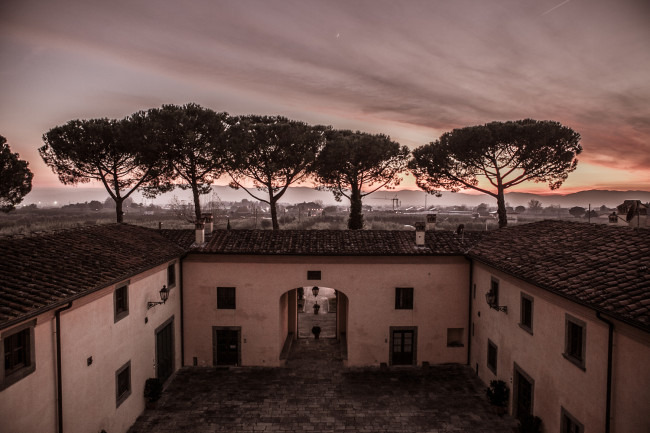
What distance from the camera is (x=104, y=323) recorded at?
11.0 metres

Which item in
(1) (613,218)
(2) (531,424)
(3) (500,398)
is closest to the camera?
(2) (531,424)

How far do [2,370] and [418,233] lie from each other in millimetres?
15955

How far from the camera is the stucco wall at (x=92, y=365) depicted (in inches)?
313

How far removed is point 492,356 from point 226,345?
12592mm

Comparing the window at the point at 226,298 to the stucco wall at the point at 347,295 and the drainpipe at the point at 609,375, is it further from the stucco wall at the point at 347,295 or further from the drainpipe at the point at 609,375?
the drainpipe at the point at 609,375

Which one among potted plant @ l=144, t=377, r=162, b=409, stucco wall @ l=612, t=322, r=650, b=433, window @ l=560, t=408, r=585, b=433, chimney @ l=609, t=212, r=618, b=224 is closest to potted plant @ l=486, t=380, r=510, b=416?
window @ l=560, t=408, r=585, b=433

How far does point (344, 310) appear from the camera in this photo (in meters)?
21.2

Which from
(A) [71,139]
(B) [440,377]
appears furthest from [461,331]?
(A) [71,139]

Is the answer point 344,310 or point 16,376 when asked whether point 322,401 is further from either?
point 16,376

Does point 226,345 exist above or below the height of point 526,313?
below

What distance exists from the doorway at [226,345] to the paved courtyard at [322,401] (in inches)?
20.2

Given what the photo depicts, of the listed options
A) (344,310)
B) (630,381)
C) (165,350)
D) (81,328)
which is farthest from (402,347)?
(81,328)

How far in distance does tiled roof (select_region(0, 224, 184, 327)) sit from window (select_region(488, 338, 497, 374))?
1456 centimetres

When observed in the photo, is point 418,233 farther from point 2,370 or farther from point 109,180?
point 109,180
